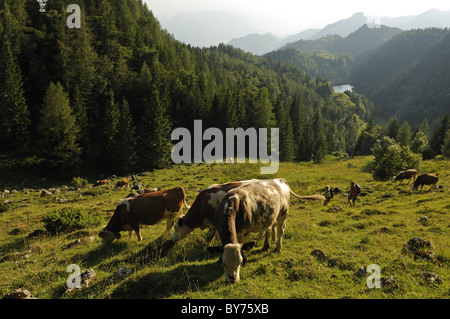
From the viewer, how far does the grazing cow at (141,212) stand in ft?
37.0

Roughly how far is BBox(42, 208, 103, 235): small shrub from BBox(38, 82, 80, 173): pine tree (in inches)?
1157

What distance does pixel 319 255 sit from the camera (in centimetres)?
872

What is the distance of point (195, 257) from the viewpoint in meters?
9.07

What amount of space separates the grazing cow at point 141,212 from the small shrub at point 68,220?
15.6ft

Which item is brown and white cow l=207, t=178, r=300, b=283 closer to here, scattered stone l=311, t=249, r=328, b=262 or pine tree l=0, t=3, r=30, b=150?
scattered stone l=311, t=249, r=328, b=262

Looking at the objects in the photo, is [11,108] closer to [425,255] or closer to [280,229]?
[280,229]

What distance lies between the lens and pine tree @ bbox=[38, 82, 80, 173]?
38.2 metres

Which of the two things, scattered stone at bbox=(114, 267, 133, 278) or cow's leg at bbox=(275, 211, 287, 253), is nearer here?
scattered stone at bbox=(114, 267, 133, 278)

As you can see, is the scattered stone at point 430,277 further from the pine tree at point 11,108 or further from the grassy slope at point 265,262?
the pine tree at point 11,108

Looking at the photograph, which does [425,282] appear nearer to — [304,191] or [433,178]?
[304,191]

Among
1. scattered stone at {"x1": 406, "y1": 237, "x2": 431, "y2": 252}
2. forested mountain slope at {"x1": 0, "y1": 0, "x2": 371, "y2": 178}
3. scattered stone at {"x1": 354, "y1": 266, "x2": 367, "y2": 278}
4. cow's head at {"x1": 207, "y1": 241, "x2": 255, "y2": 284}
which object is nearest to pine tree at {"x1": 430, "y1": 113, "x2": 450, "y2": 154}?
forested mountain slope at {"x1": 0, "y1": 0, "x2": 371, "y2": 178}

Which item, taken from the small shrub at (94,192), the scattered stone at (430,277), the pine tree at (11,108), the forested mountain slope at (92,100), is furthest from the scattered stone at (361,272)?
the pine tree at (11,108)

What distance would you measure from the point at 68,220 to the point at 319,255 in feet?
47.6
